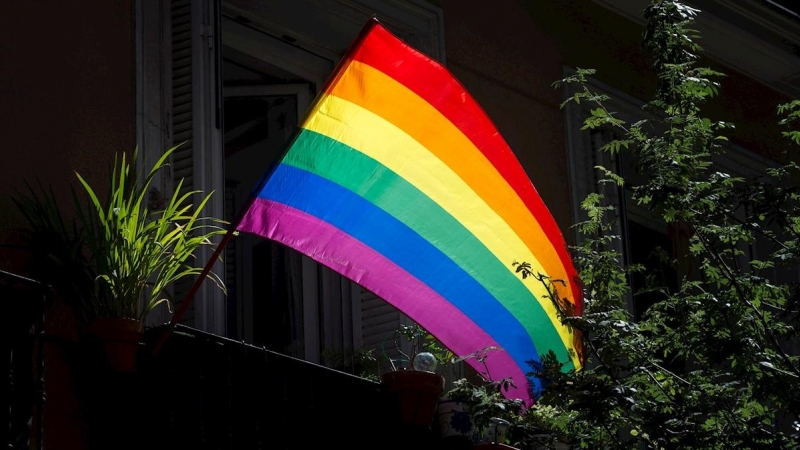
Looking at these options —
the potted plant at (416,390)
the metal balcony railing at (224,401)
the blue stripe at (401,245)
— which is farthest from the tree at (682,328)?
the metal balcony railing at (224,401)

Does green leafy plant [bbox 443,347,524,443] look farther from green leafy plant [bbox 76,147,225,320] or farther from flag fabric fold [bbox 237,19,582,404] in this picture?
green leafy plant [bbox 76,147,225,320]

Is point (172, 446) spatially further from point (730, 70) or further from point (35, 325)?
point (730, 70)

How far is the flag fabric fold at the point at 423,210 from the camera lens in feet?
22.6

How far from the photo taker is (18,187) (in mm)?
6773

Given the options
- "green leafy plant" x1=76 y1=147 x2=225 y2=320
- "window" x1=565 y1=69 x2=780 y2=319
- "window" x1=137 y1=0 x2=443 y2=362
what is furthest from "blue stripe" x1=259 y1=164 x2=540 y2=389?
"window" x1=565 y1=69 x2=780 y2=319

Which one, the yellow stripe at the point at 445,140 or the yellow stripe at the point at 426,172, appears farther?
the yellow stripe at the point at 445,140

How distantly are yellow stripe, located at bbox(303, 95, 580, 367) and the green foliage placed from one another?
2.48ft

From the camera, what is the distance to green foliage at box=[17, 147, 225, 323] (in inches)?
254

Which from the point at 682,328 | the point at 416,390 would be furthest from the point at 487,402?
the point at 682,328

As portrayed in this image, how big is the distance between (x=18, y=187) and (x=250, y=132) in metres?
2.36

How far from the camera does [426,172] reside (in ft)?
24.2

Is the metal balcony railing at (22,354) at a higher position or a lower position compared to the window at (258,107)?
lower

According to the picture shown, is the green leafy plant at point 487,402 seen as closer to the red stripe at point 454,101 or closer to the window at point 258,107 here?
the red stripe at point 454,101

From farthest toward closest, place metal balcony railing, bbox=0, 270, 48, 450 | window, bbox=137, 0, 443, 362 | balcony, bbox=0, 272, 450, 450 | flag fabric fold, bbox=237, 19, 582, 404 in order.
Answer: window, bbox=137, 0, 443, 362 → flag fabric fold, bbox=237, 19, 582, 404 → balcony, bbox=0, 272, 450, 450 → metal balcony railing, bbox=0, 270, 48, 450
